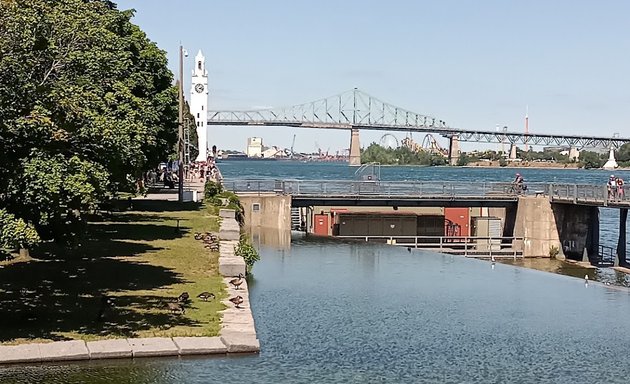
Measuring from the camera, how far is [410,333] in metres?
20.2

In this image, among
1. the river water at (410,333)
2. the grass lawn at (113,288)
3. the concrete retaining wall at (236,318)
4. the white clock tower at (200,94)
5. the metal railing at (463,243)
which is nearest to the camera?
the river water at (410,333)

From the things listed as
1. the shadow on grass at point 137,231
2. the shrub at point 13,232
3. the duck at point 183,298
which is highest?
the shrub at point 13,232

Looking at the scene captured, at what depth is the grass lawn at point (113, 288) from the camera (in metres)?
17.0

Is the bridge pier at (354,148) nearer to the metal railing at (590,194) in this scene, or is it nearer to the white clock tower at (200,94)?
the white clock tower at (200,94)

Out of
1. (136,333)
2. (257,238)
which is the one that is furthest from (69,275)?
(257,238)

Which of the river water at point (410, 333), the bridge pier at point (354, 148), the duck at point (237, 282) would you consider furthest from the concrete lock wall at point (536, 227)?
the bridge pier at point (354, 148)

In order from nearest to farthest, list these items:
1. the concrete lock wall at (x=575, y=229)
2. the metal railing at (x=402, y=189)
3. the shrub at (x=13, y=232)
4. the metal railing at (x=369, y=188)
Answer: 1. the shrub at (x=13, y=232)
2. the concrete lock wall at (x=575, y=229)
3. the metal railing at (x=402, y=189)
4. the metal railing at (x=369, y=188)

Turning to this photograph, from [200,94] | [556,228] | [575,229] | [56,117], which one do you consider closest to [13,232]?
[56,117]

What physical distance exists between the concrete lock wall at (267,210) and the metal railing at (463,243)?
373 cm

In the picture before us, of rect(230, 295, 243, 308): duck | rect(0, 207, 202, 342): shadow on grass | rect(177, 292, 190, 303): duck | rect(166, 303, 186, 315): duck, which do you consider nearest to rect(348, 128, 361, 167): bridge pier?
rect(0, 207, 202, 342): shadow on grass

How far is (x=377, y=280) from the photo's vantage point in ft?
98.3

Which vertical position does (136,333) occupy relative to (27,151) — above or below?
below

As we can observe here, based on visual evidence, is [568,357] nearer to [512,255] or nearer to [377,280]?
[377,280]

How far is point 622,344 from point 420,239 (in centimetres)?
3286
